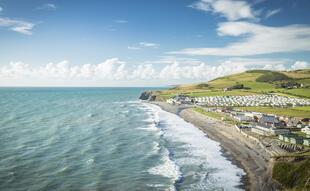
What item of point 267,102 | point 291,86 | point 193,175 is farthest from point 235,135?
point 291,86

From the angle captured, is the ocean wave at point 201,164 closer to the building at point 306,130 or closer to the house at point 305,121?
the building at point 306,130

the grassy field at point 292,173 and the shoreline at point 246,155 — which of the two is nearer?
the grassy field at point 292,173

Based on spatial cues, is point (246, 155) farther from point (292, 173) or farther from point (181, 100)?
point (181, 100)

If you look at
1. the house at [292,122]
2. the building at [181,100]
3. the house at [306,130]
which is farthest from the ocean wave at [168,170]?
the building at [181,100]

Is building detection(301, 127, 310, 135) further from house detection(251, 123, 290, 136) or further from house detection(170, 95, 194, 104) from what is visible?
house detection(170, 95, 194, 104)

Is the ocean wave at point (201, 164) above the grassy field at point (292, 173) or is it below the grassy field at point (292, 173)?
below
